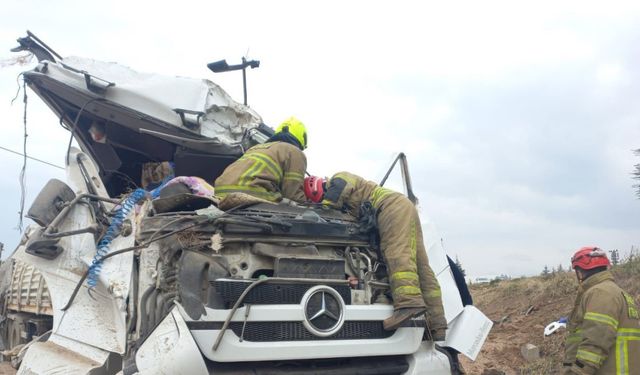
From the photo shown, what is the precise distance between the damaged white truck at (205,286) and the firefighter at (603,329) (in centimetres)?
64

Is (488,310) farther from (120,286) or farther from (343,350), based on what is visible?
(120,286)

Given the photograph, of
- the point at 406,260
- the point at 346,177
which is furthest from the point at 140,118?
the point at 406,260

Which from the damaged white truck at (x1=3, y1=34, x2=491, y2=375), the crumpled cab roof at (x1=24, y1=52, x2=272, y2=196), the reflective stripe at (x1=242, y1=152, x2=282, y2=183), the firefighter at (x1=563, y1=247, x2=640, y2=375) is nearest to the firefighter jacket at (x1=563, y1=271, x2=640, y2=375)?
the firefighter at (x1=563, y1=247, x2=640, y2=375)

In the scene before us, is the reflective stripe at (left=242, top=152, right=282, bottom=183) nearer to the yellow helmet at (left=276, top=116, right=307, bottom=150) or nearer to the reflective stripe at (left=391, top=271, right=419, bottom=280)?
the yellow helmet at (left=276, top=116, right=307, bottom=150)

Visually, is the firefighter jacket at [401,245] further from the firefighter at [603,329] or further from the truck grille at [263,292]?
the firefighter at [603,329]

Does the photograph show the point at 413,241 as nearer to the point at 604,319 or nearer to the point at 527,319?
the point at 604,319

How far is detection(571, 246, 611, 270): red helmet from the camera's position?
13.7ft

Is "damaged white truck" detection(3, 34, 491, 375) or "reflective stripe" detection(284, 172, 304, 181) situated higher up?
"reflective stripe" detection(284, 172, 304, 181)

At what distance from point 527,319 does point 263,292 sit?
20.6 ft

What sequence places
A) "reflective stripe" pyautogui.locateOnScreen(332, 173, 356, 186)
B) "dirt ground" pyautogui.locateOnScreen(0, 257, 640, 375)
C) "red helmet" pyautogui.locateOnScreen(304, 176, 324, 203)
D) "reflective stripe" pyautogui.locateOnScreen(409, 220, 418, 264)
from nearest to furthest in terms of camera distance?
"reflective stripe" pyautogui.locateOnScreen(409, 220, 418, 264)
"reflective stripe" pyautogui.locateOnScreen(332, 173, 356, 186)
"red helmet" pyautogui.locateOnScreen(304, 176, 324, 203)
"dirt ground" pyautogui.locateOnScreen(0, 257, 640, 375)

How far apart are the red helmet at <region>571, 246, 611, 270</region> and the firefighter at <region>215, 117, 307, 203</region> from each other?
6.71ft

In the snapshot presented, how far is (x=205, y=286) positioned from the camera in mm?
2984

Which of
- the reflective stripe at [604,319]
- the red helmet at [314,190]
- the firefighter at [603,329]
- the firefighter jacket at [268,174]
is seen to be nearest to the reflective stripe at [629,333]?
the firefighter at [603,329]

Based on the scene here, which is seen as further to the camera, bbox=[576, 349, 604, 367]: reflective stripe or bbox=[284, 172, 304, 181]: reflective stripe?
bbox=[284, 172, 304, 181]: reflective stripe
